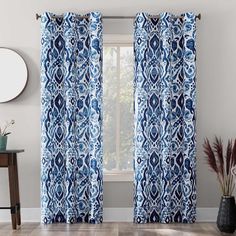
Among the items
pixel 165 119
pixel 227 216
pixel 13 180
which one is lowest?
pixel 227 216

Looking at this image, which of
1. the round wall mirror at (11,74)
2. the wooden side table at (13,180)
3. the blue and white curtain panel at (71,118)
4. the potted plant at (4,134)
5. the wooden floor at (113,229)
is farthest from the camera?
the round wall mirror at (11,74)

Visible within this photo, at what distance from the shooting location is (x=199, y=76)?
504 centimetres

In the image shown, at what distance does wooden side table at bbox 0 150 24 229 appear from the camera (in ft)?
14.8

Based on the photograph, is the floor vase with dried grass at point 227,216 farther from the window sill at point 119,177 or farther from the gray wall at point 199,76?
the window sill at point 119,177

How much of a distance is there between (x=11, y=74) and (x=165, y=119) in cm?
182

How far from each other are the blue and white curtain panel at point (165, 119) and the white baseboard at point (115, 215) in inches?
7.6

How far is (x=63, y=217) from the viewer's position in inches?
192

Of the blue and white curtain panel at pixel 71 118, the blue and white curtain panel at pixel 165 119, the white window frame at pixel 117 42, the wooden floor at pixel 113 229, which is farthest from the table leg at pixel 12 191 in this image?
the blue and white curtain panel at pixel 165 119

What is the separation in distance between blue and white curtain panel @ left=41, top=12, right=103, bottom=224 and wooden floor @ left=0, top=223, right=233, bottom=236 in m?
0.16

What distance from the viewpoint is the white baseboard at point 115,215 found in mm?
4988

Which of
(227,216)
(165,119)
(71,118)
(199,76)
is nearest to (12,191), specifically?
(71,118)

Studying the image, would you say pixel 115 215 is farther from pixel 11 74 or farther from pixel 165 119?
pixel 11 74

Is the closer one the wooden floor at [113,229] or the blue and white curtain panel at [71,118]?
the wooden floor at [113,229]

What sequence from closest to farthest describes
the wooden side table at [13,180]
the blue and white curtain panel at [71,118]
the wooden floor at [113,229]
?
the wooden floor at [113,229] < the wooden side table at [13,180] < the blue and white curtain panel at [71,118]
